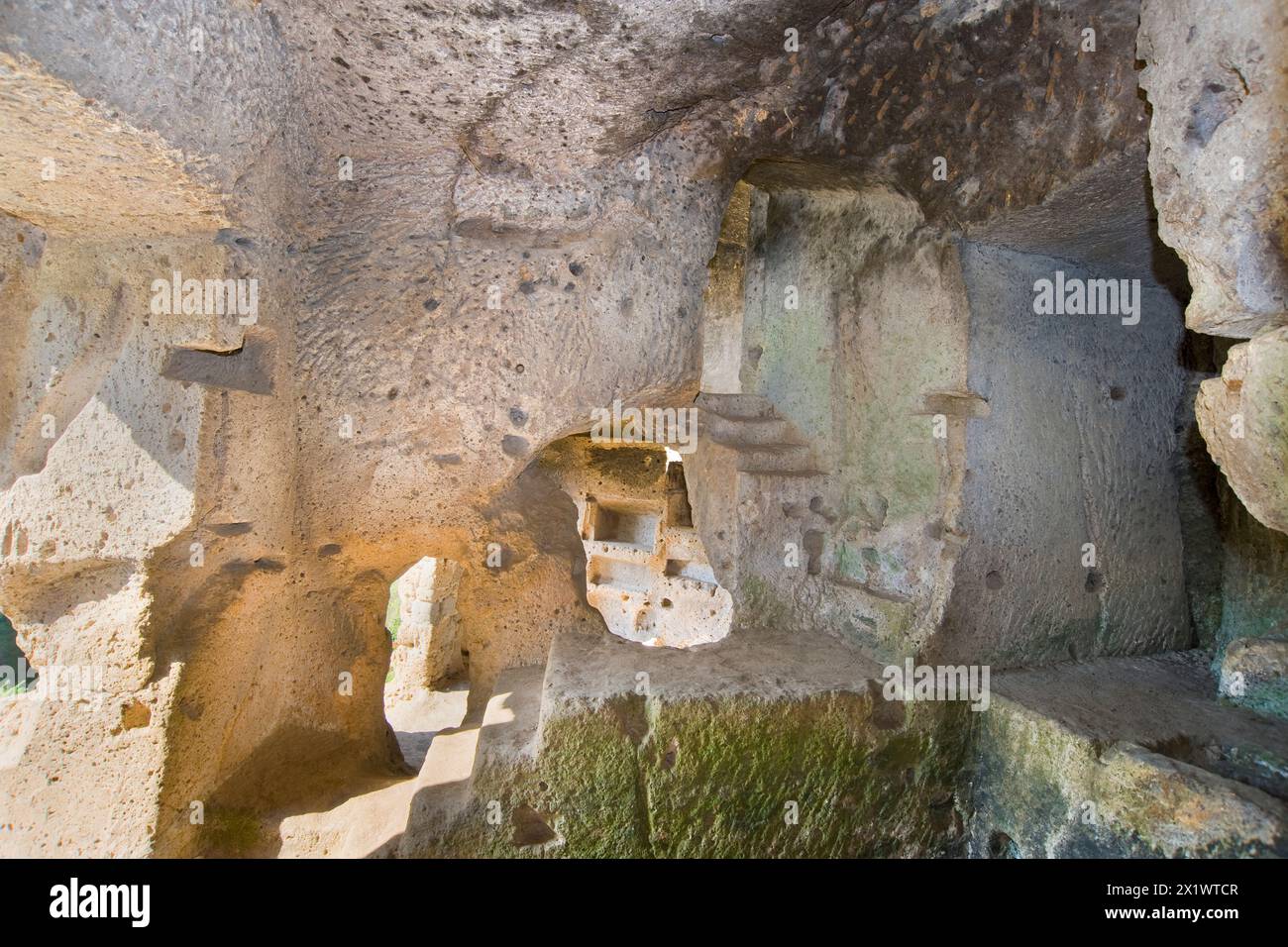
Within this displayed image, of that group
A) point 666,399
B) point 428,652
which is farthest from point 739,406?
point 428,652

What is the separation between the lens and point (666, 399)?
103 inches

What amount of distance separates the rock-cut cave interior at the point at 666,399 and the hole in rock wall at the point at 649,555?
2.39 meters

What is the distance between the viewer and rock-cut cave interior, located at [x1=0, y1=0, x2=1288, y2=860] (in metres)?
1.59

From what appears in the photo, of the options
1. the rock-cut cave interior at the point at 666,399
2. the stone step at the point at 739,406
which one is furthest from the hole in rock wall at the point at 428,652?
the stone step at the point at 739,406

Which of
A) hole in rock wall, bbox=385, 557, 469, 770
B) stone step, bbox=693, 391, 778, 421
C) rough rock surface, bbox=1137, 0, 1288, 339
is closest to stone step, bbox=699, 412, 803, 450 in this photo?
stone step, bbox=693, 391, 778, 421

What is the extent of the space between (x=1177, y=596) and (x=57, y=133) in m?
3.19

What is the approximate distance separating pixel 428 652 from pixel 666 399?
3486 millimetres

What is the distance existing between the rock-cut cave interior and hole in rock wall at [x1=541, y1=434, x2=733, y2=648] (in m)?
2.39

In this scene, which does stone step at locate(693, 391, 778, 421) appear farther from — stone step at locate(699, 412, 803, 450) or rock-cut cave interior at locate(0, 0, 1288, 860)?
rock-cut cave interior at locate(0, 0, 1288, 860)

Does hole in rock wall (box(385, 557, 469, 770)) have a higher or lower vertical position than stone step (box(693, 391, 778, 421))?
lower

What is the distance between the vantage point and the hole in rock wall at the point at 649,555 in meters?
5.23

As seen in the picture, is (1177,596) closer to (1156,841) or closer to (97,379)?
(1156,841)

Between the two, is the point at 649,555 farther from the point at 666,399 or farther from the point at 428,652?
the point at 666,399
